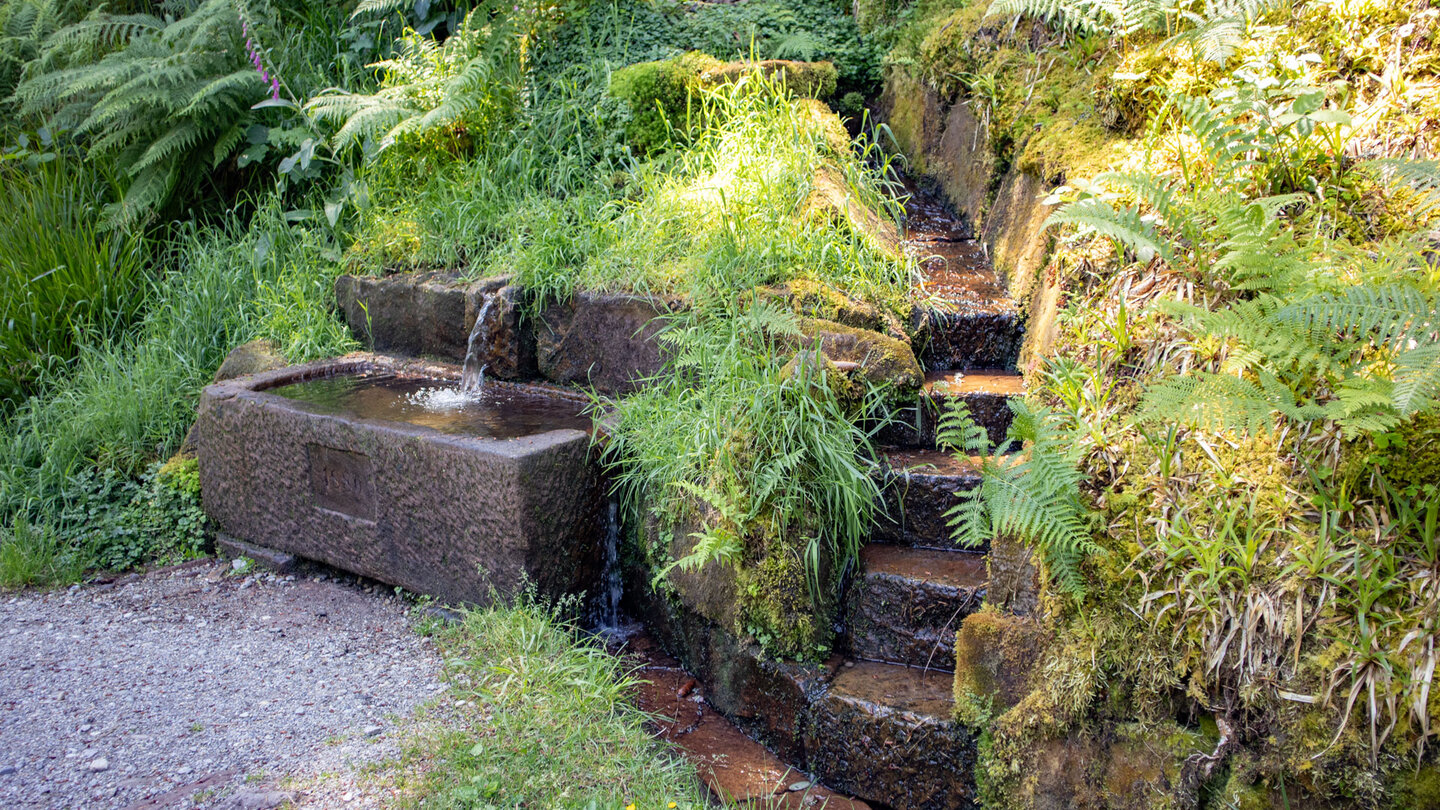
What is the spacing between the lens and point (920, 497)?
373 cm

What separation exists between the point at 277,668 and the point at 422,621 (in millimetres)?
594

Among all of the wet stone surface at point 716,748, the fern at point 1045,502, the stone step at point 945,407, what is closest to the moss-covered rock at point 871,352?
the stone step at point 945,407

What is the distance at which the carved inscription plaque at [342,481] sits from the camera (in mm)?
4234

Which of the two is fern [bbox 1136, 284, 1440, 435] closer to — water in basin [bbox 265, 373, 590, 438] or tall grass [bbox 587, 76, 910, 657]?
tall grass [bbox 587, 76, 910, 657]

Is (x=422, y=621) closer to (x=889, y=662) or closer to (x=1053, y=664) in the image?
(x=889, y=662)

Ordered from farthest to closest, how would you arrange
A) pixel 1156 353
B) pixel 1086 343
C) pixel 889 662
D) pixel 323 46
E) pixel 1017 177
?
pixel 323 46
pixel 1017 177
pixel 889 662
pixel 1086 343
pixel 1156 353

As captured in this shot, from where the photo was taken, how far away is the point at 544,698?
3.19 m

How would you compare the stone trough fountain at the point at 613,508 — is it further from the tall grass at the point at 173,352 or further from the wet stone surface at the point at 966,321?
the tall grass at the point at 173,352

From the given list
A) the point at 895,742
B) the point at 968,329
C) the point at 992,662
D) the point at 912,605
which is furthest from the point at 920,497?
the point at 968,329

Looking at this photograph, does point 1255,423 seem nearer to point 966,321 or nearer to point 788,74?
point 966,321

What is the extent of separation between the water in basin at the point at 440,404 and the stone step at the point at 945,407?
4.86 feet

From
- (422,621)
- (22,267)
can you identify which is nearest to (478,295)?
(422,621)

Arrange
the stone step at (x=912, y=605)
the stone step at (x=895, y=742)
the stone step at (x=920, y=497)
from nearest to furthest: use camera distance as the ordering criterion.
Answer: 1. the stone step at (x=895, y=742)
2. the stone step at (x=912, y=605)
3. the stone step at (x=920, y=497)

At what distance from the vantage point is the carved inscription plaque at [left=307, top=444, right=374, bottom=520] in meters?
4.23
